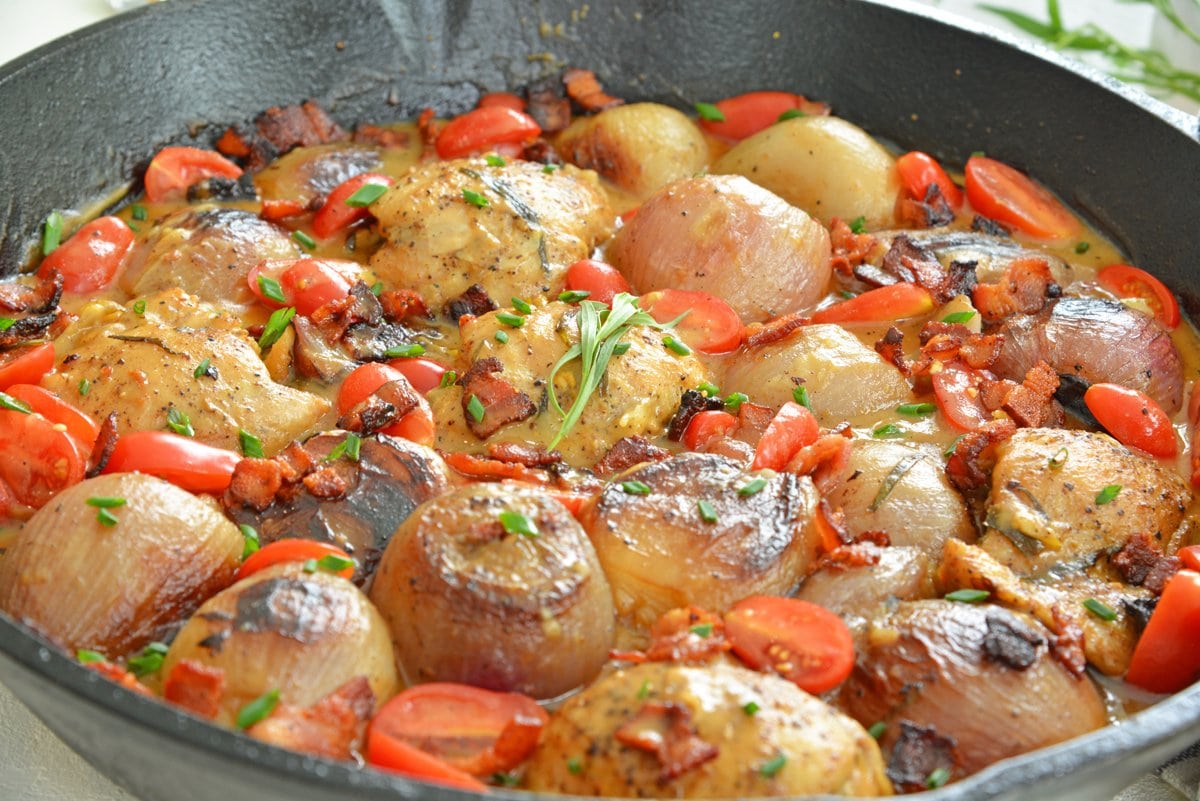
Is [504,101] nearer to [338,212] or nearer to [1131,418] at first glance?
[338,212]

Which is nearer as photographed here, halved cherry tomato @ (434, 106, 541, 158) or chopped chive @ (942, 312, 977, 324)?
→ chopped chive @ (942, 312, 977, 324)

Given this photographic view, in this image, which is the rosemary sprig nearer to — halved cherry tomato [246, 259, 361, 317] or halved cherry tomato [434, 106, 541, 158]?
halved cherry tomato [434, 106, 541, 158]

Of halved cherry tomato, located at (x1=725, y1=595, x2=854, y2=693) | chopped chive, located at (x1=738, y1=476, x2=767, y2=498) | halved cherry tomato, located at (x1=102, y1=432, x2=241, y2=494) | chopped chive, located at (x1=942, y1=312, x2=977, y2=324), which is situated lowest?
halved cherry tomato, located at (x1=725, y1=595, x2=854, y2=693)

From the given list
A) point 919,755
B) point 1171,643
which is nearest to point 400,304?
point 919,755

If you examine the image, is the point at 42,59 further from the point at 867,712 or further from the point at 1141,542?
the point at 1141,542

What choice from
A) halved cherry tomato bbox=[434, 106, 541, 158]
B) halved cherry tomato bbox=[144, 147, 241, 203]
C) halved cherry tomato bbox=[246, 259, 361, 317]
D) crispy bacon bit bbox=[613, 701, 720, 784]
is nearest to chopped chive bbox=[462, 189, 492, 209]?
halved cherry tomato bbox=[246, 259, 361, 317]

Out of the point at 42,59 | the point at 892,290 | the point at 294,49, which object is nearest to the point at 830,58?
the point at 892,290
